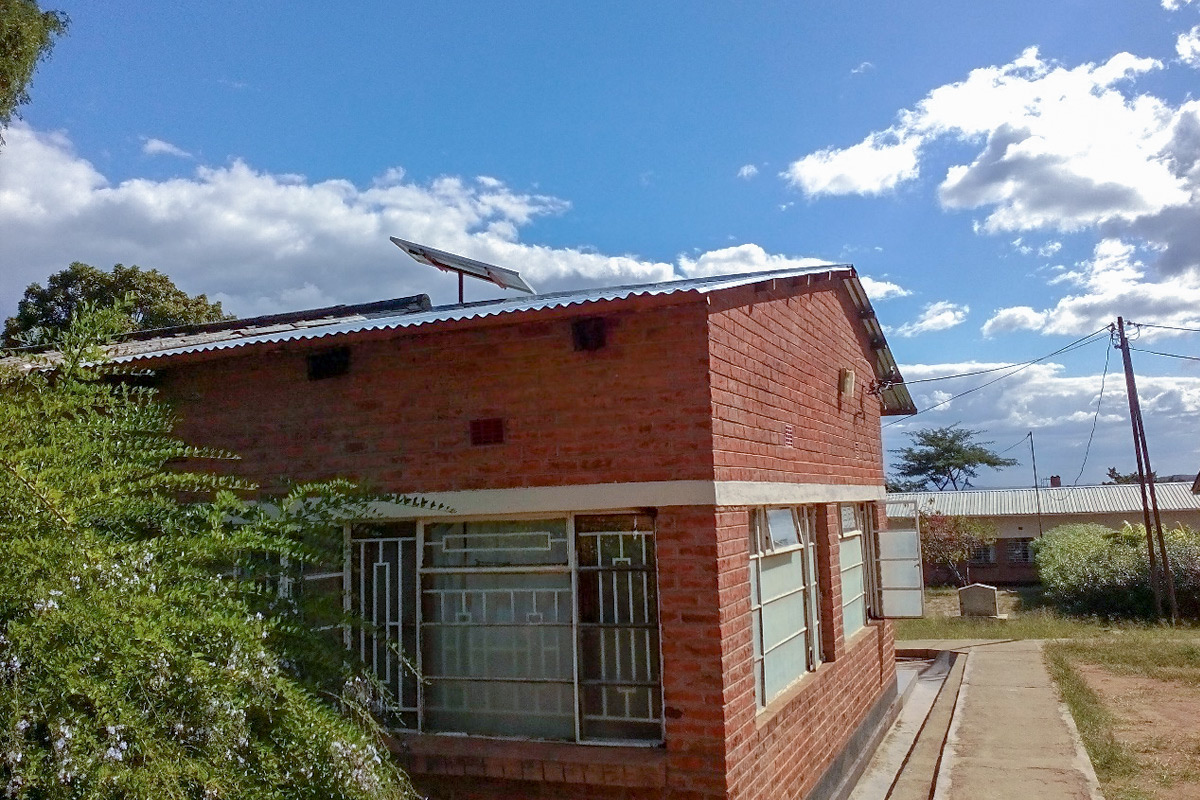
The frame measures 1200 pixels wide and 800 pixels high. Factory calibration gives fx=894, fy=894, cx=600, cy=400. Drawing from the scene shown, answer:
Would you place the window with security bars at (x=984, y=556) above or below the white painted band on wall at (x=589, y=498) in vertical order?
below

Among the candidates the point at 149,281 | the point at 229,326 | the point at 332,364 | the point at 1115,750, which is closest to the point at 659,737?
the point at 332,364

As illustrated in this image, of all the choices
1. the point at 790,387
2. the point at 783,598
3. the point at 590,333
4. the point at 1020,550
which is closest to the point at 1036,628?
the point at 783,598

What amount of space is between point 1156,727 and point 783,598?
6.39m

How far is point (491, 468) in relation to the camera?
5.64 meters

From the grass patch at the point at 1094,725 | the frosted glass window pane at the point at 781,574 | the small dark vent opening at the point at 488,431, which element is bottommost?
the grass patch at the point at 1094,725

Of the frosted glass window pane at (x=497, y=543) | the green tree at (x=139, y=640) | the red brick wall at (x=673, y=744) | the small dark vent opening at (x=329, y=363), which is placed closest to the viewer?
the green tree at (x=139, y=640)

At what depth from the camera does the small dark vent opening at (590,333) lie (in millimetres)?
5469

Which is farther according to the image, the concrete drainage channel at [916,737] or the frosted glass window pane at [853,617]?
the frosted glass window pane at [853,617]

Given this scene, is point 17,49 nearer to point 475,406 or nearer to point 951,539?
point 475,406

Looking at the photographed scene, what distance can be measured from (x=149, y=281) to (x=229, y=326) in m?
11.7

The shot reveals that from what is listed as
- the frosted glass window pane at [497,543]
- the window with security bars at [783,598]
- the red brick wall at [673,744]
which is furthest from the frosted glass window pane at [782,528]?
the frosted glass window pane at [497,543]

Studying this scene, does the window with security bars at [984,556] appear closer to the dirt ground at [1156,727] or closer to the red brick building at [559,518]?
the dirt ground at [1156,727]

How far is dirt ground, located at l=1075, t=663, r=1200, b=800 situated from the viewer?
7902mm

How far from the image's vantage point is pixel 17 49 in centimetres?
1026
